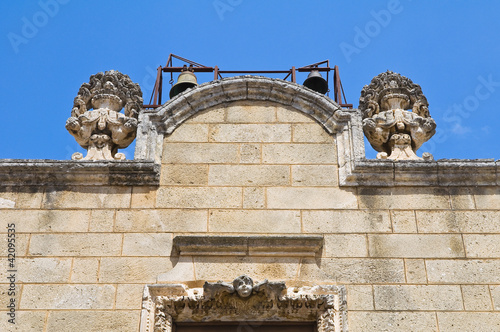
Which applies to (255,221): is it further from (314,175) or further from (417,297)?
(417,297)

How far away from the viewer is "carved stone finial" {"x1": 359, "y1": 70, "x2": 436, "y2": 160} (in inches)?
330

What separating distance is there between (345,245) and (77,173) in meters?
2.84

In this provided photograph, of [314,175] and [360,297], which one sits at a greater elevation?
[314,175]

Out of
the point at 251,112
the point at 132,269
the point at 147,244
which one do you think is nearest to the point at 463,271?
the point at 251,112

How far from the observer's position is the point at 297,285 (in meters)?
7.18

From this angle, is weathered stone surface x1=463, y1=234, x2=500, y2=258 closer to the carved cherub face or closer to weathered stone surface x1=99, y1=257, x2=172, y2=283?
the carved cherub face

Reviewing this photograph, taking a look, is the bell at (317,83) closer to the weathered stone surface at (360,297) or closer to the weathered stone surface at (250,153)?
the weathered stone surface at (250,153)

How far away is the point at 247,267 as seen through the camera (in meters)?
7.29

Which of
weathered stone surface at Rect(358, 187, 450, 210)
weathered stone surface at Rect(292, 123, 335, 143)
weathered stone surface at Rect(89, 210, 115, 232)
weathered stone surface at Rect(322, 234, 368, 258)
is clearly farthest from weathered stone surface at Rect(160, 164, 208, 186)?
weathered stone surface at Rect(358, 187, 450, 210)

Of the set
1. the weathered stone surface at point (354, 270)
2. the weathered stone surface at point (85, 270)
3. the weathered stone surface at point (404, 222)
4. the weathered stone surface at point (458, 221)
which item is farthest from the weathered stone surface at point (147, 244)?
the weathered stone surface at point (458, 221)

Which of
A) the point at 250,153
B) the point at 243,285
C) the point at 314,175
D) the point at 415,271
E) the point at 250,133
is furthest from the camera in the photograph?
the point at 250,133

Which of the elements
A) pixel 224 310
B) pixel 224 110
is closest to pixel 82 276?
pixel 224 310

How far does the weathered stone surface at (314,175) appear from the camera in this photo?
26.0 ft

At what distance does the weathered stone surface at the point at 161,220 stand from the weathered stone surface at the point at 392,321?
1.73 m
